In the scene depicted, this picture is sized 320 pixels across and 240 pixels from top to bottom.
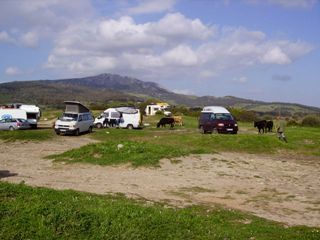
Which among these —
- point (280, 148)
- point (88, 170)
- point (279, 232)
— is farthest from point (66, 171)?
point (280, 148)

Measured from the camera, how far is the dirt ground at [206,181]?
531 inches

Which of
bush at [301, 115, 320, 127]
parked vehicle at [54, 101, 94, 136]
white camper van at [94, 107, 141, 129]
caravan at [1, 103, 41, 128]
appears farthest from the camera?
bush at [301, 115, 320, 127]

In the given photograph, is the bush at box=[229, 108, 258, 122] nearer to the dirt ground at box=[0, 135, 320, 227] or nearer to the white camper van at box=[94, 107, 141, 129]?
the white camper van at box=[94, 107, 141, 129]

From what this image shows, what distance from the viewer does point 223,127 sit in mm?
36906

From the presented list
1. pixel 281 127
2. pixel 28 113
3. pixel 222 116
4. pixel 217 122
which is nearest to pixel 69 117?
pixel 28 113

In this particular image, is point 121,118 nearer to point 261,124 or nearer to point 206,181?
Answer: point 261,124

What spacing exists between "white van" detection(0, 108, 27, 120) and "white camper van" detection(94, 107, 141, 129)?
7943mm

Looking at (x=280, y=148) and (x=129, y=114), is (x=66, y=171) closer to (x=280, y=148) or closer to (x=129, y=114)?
(x=280, y=148)

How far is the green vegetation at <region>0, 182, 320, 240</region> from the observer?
863 cm

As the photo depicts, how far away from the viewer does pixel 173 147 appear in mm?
23438

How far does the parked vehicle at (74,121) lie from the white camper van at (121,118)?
4.85 metres

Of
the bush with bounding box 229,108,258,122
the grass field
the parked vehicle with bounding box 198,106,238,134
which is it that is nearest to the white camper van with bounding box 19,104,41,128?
the grass field

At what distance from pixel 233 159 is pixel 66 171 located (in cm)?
811

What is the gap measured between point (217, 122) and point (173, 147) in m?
14.2
